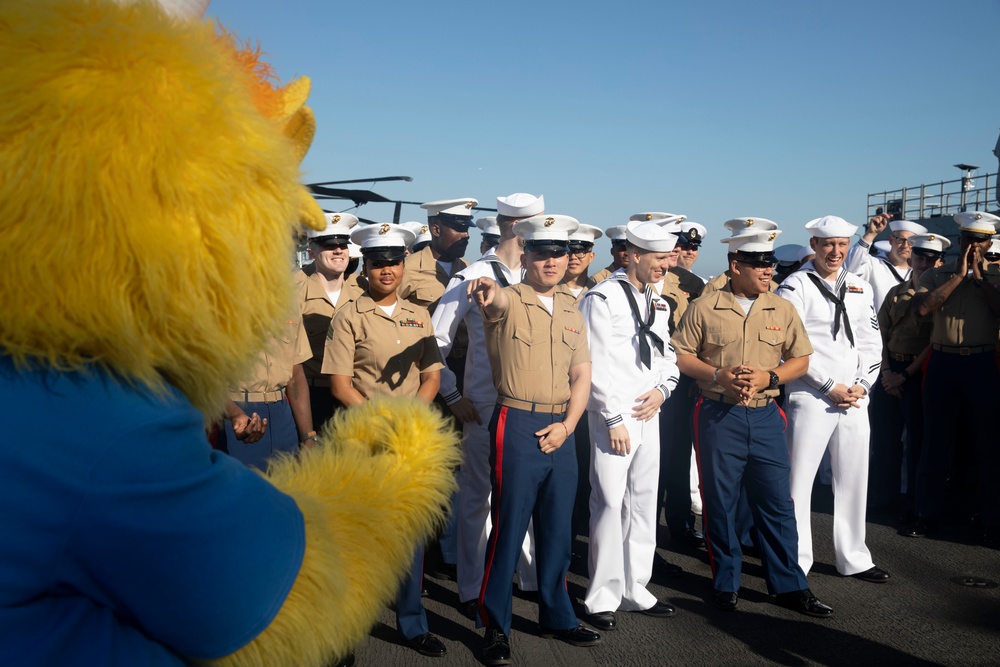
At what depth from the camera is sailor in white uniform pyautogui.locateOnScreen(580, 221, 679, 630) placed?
15.5 ft

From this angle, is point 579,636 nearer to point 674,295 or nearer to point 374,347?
point 374,347

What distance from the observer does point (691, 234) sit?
27.0 feet

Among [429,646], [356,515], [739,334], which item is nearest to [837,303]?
[739,334]

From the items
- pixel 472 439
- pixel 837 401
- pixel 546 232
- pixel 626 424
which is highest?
pixel 546 232

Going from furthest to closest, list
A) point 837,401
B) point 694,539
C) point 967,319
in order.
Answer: point 967,319 < point 694,539 < point 837,401

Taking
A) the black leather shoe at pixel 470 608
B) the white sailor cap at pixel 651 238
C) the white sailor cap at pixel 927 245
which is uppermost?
the white sailor cap at pixel 927 245

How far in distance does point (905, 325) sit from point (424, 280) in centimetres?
439

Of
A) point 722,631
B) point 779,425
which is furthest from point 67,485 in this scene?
point 779,425

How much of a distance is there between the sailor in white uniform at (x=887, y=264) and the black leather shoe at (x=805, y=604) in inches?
151

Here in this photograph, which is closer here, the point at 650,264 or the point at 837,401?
the point at 650,264

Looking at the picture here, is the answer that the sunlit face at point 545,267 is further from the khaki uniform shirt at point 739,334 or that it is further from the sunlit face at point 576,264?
the sunlit face at point 576,264

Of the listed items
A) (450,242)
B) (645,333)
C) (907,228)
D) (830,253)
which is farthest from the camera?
(907,228)

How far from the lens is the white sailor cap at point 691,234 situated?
25.9ft

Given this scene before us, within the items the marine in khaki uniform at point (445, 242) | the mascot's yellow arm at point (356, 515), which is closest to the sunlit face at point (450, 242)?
the marine in khaki uniform at point (445, 242)
